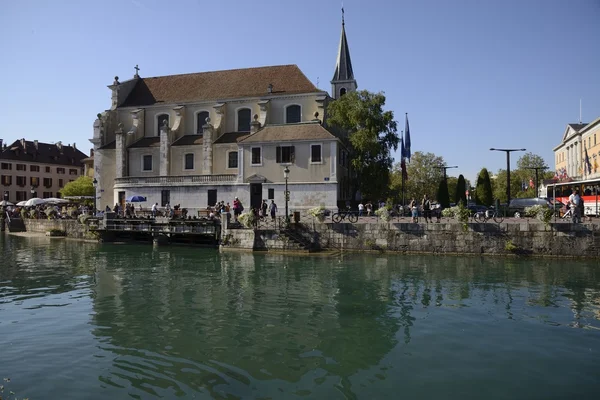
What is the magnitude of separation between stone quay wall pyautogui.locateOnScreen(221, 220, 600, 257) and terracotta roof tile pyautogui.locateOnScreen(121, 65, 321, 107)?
69.1 feet

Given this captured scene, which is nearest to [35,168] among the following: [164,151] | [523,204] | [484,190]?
[164,151]

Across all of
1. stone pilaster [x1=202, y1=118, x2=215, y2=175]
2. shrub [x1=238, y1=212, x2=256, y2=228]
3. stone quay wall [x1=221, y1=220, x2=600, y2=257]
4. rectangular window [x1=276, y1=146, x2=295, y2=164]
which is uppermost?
stone pilaster [x1=202, y1=118, x2=215, y2=175]

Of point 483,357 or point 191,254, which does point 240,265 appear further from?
point 483,357

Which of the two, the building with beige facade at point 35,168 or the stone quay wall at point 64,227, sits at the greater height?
the building with beige facade at point 35,168

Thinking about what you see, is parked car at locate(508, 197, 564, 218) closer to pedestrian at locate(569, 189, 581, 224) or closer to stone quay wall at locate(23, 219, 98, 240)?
pedestrian at locate(569, 189, 581, 224)

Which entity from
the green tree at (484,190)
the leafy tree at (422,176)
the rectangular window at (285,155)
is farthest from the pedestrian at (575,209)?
the leafy tree at (422,176)

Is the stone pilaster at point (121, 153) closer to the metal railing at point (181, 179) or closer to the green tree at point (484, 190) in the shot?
the metal railing at point (181, 179)

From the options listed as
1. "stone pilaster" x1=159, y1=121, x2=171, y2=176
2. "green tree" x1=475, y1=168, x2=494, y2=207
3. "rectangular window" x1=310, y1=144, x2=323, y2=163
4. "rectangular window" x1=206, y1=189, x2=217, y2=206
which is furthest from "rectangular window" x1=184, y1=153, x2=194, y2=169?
"green tree" x1=475, y1=168, x2=494, y2=207

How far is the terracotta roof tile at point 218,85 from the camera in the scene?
46.8 m

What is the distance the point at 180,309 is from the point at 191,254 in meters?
14.7

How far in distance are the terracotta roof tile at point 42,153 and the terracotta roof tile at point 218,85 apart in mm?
40374

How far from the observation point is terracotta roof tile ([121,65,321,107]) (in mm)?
46750

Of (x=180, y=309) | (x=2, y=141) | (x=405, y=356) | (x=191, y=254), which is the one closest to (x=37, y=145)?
(x=2, y=141)

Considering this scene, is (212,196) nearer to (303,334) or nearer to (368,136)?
(368,136)
